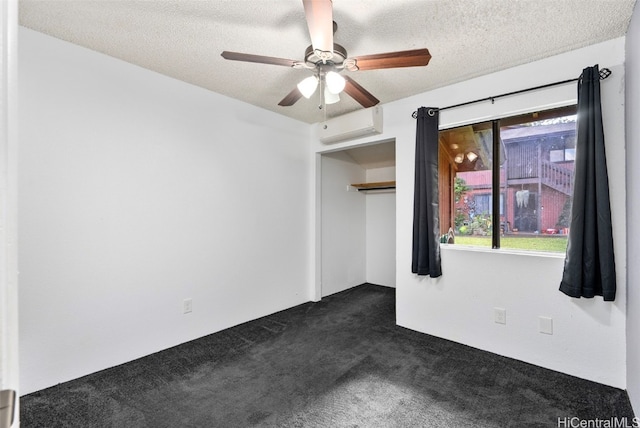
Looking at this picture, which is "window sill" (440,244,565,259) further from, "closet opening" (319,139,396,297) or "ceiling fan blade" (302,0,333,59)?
"ceiling fan blade" (302,0,333,59)

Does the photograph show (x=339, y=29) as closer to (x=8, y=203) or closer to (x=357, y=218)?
(x=8, y=203)

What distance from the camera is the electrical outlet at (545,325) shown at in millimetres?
2354

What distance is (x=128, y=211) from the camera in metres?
2.47

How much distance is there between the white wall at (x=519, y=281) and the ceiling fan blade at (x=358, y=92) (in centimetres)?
78

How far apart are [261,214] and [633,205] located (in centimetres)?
307

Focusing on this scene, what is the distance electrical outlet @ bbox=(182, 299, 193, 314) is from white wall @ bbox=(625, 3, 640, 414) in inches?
128

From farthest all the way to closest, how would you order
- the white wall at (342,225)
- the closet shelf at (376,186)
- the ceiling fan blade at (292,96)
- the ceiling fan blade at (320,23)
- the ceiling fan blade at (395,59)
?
the closet shelf at (376,186) → the white wall at (342,225) → the ceiling fan blade at (292,96) → the ceiling fan blade at (395,59) → the ceiling fan blade at (320,23)

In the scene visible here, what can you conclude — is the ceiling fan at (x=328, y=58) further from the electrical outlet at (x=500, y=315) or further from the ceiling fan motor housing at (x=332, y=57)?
the electrical outlet at (x=500, y=315)

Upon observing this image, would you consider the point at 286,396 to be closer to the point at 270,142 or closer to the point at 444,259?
the point at 444,259

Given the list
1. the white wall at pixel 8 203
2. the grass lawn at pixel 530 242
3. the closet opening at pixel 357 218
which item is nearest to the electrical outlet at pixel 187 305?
the closet opening at pixel 357 218

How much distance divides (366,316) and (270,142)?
233cm

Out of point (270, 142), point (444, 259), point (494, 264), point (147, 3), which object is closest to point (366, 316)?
point (444, 259)

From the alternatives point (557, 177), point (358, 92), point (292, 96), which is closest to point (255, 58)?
point (292, 96)

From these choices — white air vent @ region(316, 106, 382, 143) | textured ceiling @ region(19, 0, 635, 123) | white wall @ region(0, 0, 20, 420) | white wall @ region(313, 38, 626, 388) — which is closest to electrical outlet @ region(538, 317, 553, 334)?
white wall @ region(313, 38, 626, 388)
